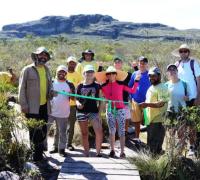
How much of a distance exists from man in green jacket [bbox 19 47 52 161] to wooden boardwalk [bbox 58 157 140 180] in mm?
562

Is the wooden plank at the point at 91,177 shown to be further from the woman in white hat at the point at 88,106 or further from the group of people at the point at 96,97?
the woman in white hat at the point at 88,106

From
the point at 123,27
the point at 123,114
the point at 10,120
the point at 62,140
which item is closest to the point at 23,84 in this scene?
the point at 10,120

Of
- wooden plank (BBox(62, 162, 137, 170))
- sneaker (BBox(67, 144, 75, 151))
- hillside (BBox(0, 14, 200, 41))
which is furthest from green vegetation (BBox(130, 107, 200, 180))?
hillside (BBox(0, 14, 200, 41))

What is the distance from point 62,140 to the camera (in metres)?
7.64

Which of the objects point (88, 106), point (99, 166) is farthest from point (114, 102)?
point (99, 166)

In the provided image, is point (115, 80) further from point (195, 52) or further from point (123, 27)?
point (123, 27)

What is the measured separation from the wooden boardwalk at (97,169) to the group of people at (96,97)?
52cm

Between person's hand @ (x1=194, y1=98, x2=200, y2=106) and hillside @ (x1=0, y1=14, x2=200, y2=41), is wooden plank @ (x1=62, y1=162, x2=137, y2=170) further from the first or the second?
hillside @ (x1=0, y1=14, x2=200, y2=41)

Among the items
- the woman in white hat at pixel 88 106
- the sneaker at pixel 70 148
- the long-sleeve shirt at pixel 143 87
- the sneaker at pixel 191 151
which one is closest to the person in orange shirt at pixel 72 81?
the sneaker at pixel 70 148

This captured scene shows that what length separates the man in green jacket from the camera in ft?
22.6

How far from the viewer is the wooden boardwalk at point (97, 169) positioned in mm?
6293

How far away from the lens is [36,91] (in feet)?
22.9

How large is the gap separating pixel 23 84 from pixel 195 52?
9813 millimetres

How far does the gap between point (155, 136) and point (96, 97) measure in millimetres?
1147
